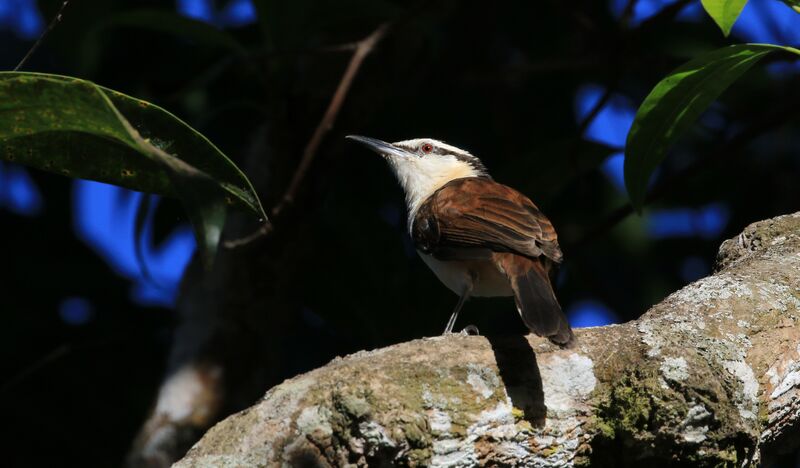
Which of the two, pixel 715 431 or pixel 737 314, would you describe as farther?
pixel 737 314

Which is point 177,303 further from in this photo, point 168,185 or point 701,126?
point 701,126

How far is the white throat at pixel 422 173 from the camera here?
5.71 m

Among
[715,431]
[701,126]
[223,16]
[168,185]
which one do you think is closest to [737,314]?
[715,431]

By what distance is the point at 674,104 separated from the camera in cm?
337

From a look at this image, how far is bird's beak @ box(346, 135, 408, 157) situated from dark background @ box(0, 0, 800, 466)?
0.16 meters

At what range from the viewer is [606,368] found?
281 cm

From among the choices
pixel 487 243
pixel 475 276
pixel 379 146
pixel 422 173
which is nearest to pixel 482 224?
pixel 487 243

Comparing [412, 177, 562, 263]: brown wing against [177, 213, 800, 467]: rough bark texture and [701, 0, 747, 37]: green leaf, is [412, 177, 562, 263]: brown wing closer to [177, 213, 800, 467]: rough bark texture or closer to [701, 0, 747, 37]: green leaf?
[177, 213, 800, 467]: rough bark texture

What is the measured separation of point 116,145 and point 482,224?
1.98 m

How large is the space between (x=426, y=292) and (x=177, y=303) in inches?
49.8

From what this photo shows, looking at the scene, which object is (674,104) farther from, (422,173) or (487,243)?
(422,173)

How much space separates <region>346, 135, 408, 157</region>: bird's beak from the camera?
205 inches

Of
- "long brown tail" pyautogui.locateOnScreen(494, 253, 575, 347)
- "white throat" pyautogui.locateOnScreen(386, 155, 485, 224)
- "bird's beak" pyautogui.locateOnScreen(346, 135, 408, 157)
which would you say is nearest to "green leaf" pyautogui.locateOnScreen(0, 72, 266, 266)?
"long brown tail" pyautogui.locateOnScreen(494, 253, 575, 347)

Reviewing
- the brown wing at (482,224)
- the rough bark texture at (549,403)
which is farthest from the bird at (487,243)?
the rough bark texture at (549,403)
